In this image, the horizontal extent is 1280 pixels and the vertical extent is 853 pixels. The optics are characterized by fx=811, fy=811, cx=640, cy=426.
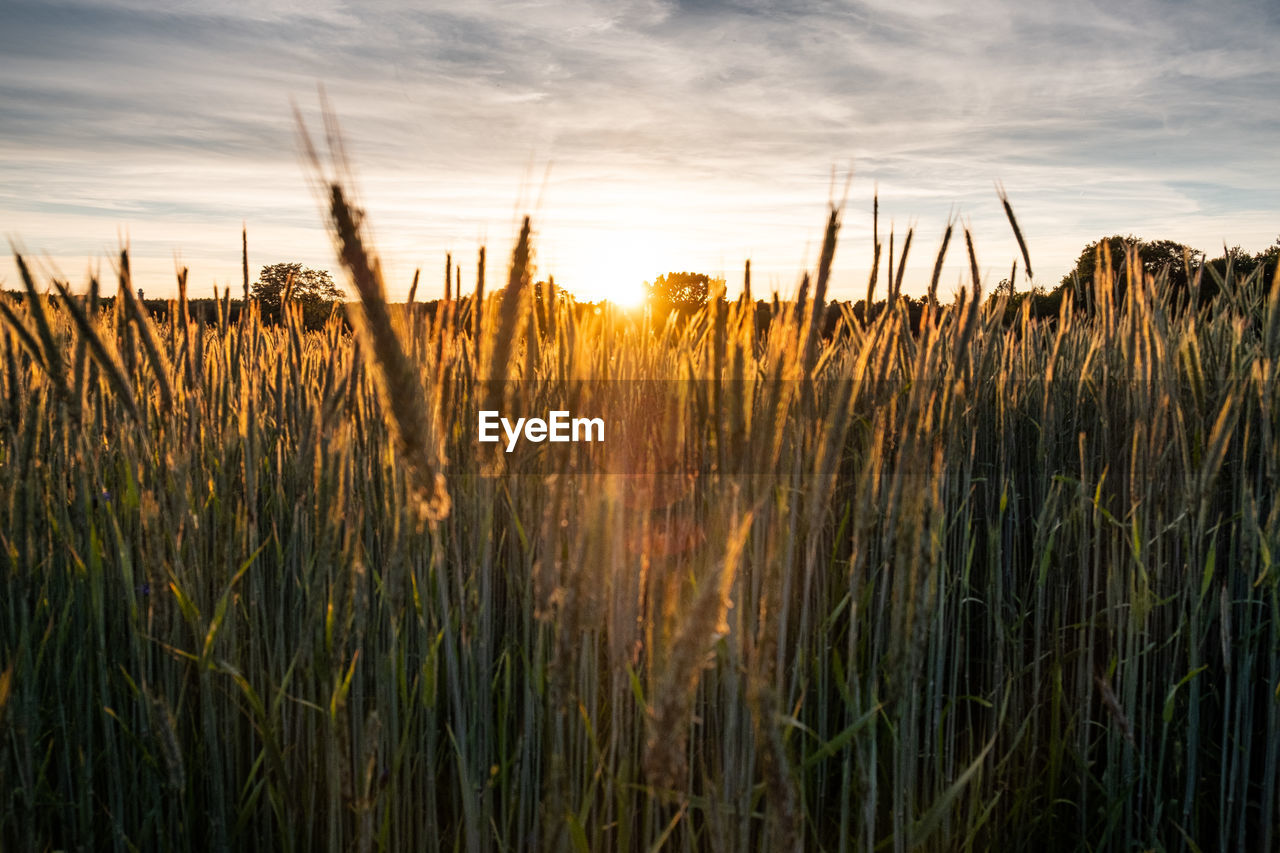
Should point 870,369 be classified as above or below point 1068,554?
above

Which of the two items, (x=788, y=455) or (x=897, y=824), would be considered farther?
(x=788, y=455)

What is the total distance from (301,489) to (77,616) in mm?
584

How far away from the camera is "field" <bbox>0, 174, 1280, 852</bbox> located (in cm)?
84

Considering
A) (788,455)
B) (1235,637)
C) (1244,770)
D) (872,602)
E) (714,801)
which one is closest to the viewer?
(714,801)

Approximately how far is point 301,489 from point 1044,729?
1.74m

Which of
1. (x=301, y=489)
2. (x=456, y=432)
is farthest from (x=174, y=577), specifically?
(x=456, y=432)

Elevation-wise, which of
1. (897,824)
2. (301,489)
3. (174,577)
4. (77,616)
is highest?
(301,489)

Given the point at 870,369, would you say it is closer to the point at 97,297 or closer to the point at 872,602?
Answer: the point at 872,602

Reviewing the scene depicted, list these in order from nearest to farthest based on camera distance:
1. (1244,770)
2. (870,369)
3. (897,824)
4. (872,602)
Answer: (897,824), (1244,770), (872,602), (870,369)

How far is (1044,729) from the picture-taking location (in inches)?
75.6

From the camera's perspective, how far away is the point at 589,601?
81 cm

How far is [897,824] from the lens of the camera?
3.67ft

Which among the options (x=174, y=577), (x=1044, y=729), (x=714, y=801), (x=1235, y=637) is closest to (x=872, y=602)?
(x=1044, y=729)

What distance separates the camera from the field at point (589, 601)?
84 cm
